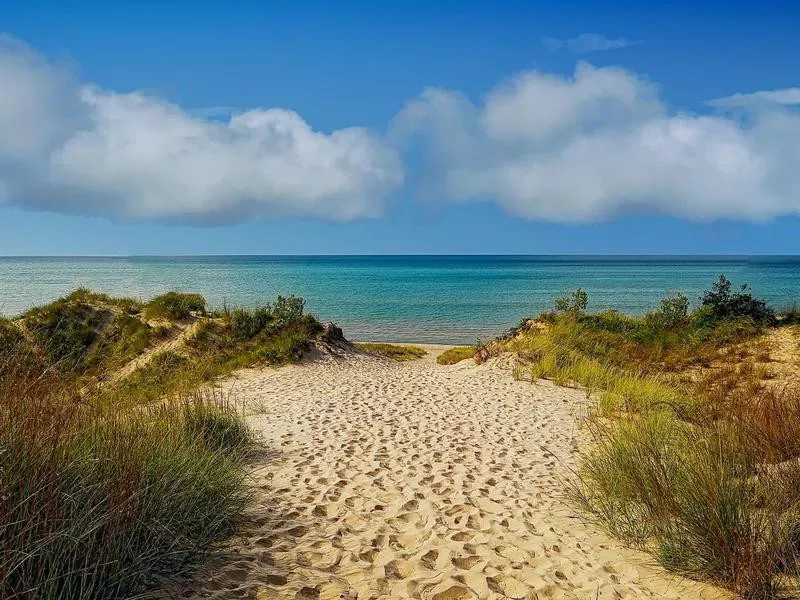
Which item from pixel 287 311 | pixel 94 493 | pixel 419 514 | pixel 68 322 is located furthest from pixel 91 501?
pixel 68 322

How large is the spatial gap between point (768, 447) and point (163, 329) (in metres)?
18.0

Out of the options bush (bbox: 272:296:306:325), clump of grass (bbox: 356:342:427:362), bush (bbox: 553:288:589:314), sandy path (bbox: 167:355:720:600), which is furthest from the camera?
clump of grass (bbox: 356:342:427:362)

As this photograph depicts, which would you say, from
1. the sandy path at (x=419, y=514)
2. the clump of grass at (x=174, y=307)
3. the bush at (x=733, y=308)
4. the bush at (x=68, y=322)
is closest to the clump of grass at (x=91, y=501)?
the sandy path at (x=419, y=514)

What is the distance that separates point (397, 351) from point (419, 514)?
19.7 meters

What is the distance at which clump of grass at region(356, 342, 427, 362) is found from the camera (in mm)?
24358

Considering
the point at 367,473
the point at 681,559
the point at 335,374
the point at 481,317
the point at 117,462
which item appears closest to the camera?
the point at 117,462

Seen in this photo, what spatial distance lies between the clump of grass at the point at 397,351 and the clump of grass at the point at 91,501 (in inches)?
746

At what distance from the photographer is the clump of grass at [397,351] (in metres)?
24.4

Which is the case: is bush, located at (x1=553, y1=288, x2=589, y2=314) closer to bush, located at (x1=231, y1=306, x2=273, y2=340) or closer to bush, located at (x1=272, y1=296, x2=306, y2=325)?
bush, located at (x1=272, y1=296, x2=306, y2=325)

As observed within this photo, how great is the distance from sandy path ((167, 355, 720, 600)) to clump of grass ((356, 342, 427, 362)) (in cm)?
1190

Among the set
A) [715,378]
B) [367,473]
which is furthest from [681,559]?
[715,378]

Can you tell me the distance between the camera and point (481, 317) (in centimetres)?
4100

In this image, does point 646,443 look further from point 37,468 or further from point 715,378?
point 715,378

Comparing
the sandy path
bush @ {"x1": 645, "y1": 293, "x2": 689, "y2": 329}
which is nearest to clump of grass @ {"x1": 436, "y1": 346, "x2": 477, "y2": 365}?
bush @ {"x1": 645, "y1": 293, "x2": 689, "y2": 329}
